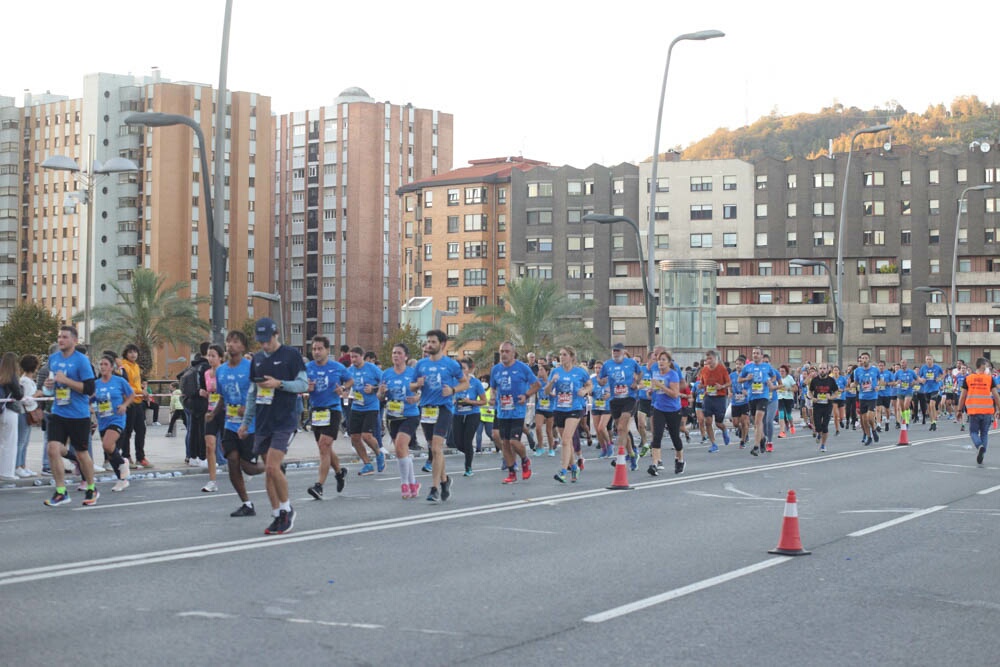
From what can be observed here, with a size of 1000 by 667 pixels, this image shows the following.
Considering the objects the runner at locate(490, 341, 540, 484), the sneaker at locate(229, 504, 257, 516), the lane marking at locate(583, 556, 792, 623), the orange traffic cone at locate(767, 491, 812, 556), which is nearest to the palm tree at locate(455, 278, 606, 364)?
the runner at locate(490, 341, 540, 484)

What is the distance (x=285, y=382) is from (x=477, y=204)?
3805 inches

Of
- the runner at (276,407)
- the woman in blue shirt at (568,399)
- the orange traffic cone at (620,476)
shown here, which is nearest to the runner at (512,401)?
the woman in blue shirt at (568,399)

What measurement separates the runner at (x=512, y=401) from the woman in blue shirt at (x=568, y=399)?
0.14 meters

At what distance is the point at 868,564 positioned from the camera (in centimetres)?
970

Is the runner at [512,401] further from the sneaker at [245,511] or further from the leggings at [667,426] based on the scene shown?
the sneaker at [245,511]

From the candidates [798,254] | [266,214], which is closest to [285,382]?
[798,254]

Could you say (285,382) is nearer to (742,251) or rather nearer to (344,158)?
(742,251)

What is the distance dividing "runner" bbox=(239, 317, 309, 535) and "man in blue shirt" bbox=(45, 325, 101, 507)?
3.42 metres

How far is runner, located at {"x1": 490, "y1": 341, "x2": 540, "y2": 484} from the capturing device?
56.6 ft

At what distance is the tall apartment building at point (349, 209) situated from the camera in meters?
119

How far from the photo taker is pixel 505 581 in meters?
8.69

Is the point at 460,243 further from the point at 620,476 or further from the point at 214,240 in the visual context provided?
the point at 620,476

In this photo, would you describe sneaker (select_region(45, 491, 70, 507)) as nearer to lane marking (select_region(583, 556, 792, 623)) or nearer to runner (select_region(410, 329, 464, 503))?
runner (select_region(410, 329, 464, 503))

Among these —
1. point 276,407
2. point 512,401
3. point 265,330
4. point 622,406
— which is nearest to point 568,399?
point 512,401
